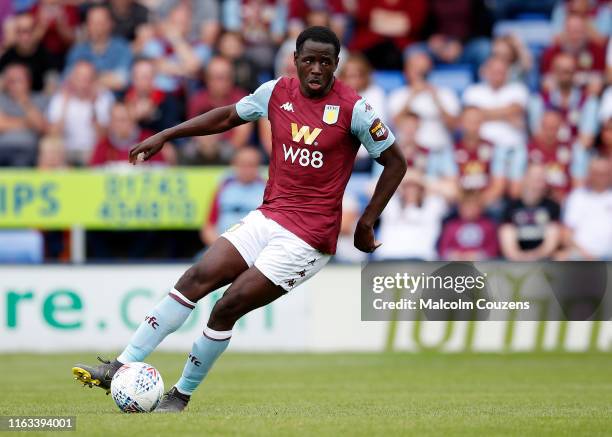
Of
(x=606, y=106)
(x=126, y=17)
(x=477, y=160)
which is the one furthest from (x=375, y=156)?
(x=126, y=17)

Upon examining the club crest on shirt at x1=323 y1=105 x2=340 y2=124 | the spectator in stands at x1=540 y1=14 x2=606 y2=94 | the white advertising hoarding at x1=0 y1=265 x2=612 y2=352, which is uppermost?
the spectator in stands at x1=540 y1=14 x2=606 y2=94

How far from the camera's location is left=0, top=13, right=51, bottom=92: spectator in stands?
1919 centimetres

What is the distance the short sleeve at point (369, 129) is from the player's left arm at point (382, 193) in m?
0.09

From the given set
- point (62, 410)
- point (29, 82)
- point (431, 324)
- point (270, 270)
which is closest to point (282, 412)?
point (270, 270)

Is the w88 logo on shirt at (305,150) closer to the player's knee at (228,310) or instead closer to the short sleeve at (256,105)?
the short sleeve at (256,105)

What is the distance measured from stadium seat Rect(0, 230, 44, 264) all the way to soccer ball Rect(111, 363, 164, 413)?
8512 millimetres

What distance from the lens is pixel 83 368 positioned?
8.77 m

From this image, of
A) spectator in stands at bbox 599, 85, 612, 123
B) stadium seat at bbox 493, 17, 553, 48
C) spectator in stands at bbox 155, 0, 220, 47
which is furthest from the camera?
stadium seat at bbox 493, 17, 553, 48

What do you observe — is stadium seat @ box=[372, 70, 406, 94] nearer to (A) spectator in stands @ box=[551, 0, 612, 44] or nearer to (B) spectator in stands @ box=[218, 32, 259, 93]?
(B) spectator in stands @ box=[218, 32, 259, 93]

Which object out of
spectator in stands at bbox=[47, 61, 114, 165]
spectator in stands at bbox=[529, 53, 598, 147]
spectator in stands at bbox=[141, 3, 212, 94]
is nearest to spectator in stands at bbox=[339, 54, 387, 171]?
spectator in stands at bbox=[141, 3, 212, 94]

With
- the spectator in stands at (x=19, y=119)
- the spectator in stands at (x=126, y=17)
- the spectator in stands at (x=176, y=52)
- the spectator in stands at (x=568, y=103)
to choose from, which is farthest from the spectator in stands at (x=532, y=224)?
the spectator in stands at (x=126, y=17)

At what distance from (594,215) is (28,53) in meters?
9.10

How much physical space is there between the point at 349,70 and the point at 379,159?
8.60 m

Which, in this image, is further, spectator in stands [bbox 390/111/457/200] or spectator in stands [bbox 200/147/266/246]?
spectator in stands [bbox 390/111/457/200]
